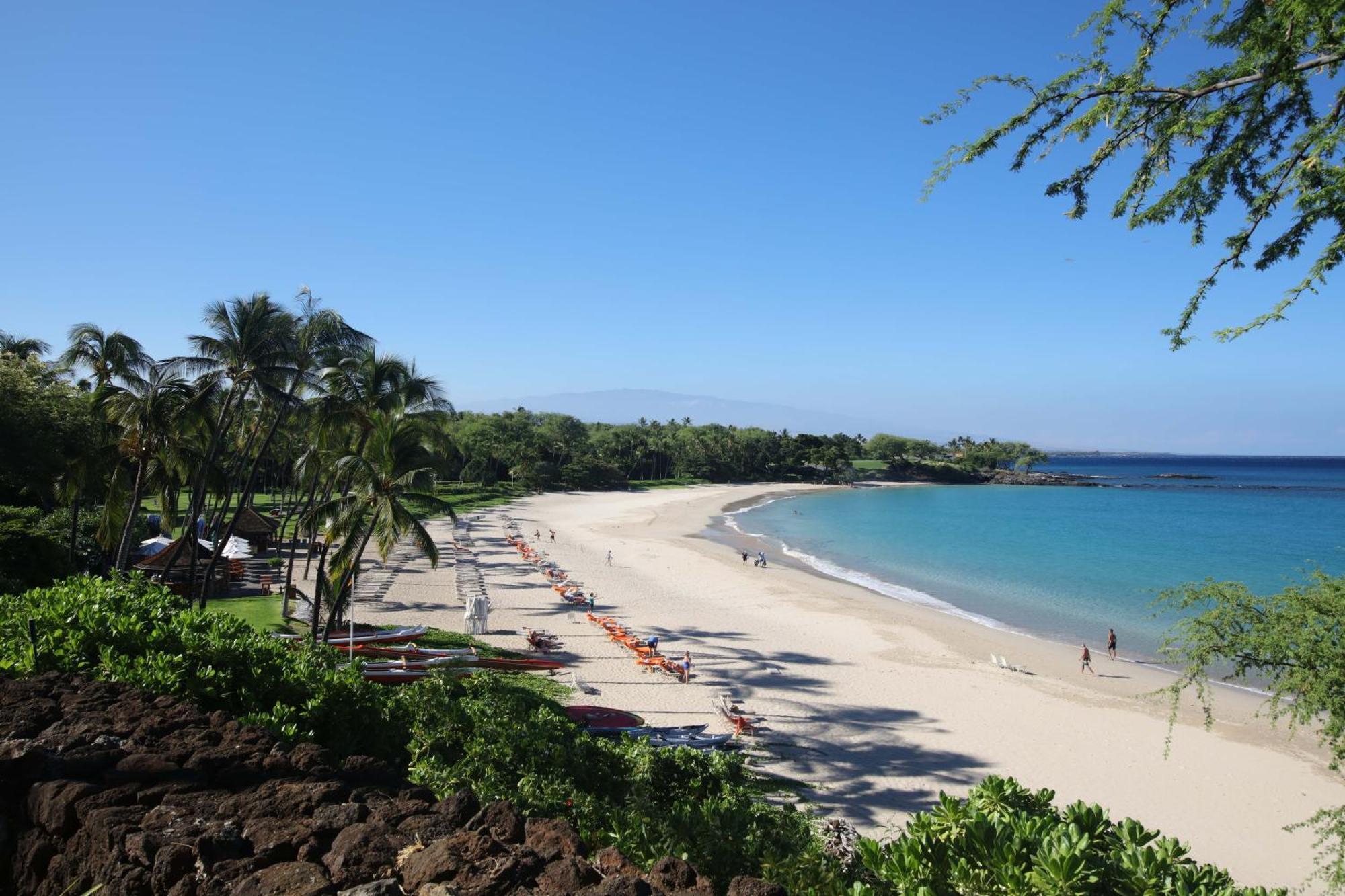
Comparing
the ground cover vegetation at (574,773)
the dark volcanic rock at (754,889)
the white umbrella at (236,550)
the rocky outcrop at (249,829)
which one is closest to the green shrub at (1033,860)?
the ground cover vegetation at (574,773)

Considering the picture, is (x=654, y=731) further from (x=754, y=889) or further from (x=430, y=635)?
(x=754, y=889)

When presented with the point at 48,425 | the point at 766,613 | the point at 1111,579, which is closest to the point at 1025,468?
the point at 1111,579

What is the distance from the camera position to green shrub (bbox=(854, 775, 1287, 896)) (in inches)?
110

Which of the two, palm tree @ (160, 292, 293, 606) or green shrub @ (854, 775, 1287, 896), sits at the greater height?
palm tree @ (160, 292, 293, 606)

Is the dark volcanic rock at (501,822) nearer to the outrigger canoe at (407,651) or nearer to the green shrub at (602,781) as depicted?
the green shrub at (602,781)

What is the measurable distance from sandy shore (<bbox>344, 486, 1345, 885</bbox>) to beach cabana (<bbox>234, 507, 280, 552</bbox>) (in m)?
6.15

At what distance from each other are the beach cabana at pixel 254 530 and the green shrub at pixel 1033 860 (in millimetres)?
30847

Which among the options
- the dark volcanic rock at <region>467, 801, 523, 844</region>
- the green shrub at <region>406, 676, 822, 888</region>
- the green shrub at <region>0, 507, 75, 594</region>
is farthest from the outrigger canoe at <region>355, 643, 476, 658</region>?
the dark volcanic rock at <region>467, 801, 523, 844</region>

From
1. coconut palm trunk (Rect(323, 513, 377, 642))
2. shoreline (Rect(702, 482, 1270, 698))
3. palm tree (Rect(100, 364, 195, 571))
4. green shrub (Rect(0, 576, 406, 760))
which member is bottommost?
shoreline (Rect(702, 482, 1270, 698))

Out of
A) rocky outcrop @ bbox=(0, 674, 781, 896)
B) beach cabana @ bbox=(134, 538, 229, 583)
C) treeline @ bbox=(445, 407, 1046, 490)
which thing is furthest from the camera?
treeline @ bbox=(445, 407, 1046, 490)

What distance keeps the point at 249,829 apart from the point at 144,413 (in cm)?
1640

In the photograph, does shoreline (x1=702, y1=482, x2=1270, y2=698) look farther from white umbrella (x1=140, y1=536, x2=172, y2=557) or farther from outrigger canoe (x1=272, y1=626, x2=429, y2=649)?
white umbrella (x1=140, y1=536, x2=172, y2=557)

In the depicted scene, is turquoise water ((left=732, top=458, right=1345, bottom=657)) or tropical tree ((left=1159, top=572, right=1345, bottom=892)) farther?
turquoise water ((left=732, top=458, right=1345, bottom=657))

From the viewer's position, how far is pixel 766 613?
974 inches
